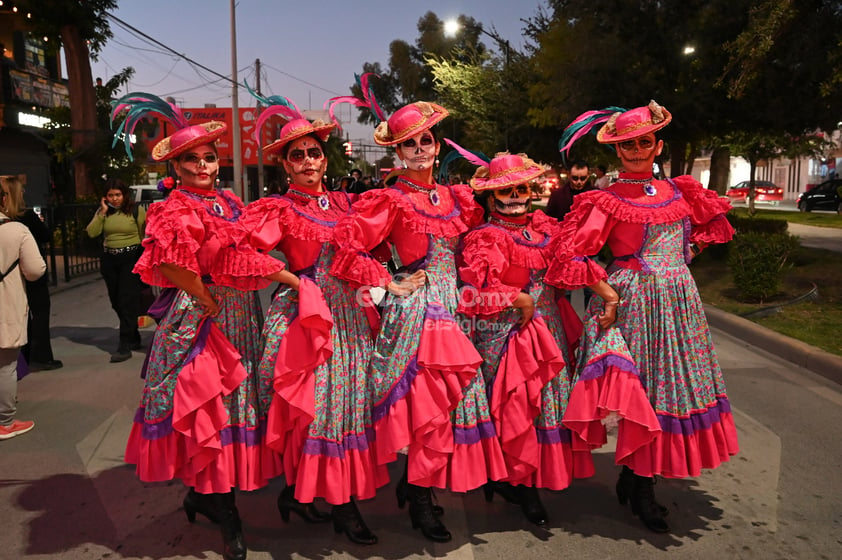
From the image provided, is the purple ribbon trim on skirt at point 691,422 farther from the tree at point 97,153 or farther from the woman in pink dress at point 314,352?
the tree at point 97,153

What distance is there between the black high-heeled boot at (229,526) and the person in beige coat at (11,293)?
2636 mm

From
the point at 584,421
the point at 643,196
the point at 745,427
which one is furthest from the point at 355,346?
the point at 745,427

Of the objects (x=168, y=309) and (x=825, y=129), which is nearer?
(x=168, y=309)

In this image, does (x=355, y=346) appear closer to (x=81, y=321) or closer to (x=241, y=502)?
(x=241, y=502)

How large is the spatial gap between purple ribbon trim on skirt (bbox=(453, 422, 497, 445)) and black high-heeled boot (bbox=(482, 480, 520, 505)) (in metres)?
0.59

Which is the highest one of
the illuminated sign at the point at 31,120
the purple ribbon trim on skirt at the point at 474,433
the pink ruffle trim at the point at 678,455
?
the illuminated sign at the point at 31,120

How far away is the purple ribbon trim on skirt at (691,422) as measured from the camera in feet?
11.6

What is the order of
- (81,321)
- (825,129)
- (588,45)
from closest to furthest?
(81,321), (825,129), (588,45)

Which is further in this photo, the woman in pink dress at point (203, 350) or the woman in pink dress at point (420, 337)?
the woman in pink dress at point (420, 337)

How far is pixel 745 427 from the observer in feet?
17.5

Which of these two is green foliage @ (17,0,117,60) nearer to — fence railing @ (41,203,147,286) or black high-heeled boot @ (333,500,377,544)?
fence railing @ (41,203,147,286)

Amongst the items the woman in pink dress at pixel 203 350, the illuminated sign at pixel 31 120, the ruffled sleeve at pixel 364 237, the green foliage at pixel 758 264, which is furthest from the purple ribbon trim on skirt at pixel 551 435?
the illuminated sign at pixel 31 120

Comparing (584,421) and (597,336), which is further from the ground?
(597,336)

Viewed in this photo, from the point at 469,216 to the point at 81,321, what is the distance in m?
7.85
